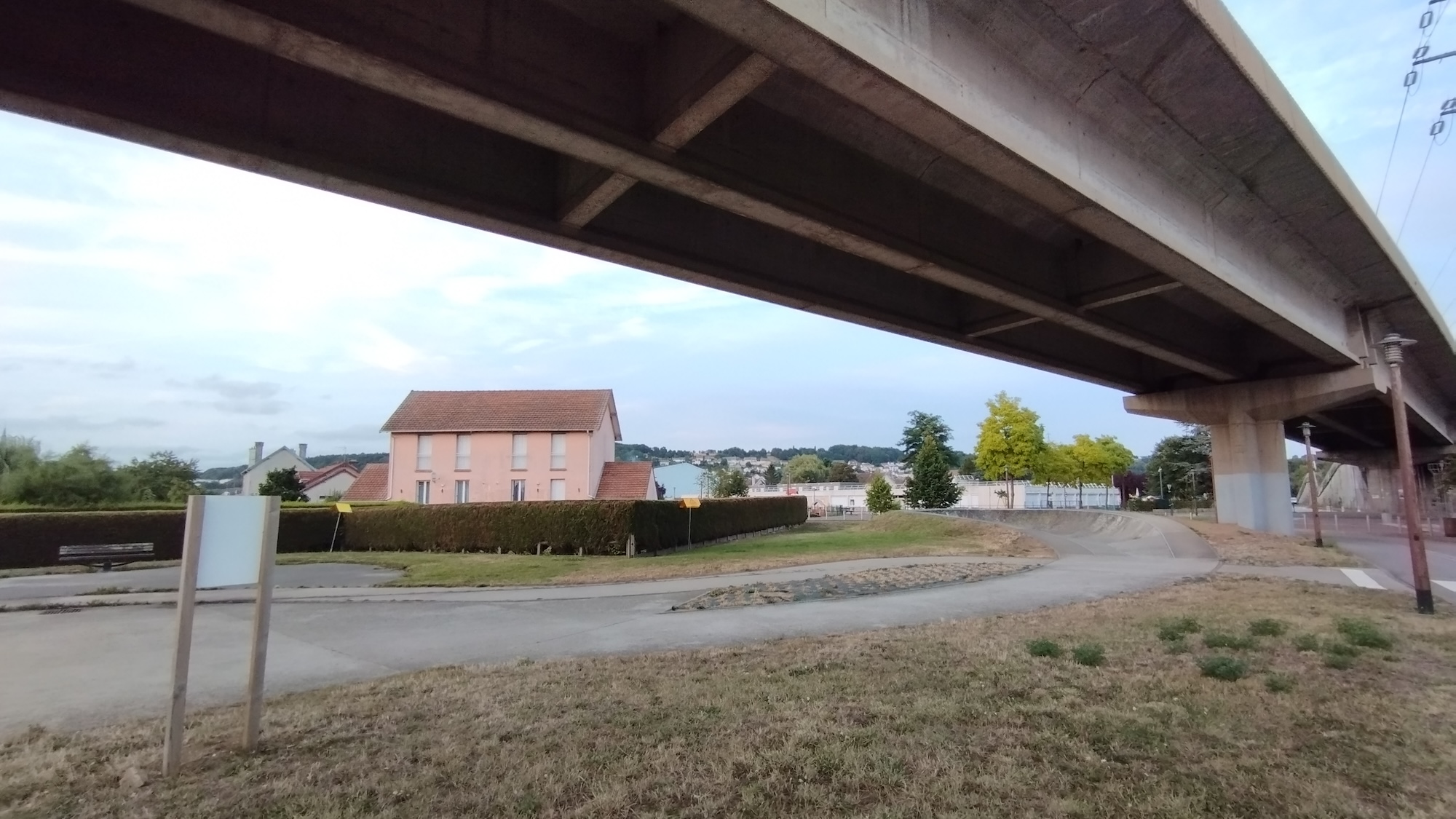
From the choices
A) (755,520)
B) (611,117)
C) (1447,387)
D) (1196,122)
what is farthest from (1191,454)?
(611,117)

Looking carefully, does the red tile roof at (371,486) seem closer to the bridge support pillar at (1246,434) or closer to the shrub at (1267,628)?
the bridge support pillar at (1246,434)

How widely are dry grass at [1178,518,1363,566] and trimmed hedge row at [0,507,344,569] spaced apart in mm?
27091

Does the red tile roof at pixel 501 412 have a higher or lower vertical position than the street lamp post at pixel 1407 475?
higher

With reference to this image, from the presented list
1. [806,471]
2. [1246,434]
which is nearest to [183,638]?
[1246,434]

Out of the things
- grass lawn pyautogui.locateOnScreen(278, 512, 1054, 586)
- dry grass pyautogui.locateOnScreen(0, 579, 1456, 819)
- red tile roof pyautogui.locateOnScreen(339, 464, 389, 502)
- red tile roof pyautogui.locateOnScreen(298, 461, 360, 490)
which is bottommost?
grass lawn pyautogui.locateOnScreen(278, 512, 1054, 586)

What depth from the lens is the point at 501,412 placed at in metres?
43.4

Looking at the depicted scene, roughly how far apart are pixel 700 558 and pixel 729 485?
50.4 metres

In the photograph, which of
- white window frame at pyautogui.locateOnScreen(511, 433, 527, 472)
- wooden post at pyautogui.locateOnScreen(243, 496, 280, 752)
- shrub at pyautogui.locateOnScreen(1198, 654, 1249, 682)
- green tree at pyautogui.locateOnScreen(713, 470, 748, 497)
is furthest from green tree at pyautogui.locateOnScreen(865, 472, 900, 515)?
wooden post at pyautogui.locateOnScreen(243, 496, 280, 752)

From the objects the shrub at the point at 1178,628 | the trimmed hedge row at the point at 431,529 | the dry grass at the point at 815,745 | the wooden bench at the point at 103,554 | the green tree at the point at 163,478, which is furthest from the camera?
the green tree at the point at 163,478

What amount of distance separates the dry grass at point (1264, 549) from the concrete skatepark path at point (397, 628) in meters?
2.58

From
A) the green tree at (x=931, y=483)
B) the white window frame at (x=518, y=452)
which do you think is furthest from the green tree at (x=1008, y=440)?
the white window frame at (x=518, y=452)

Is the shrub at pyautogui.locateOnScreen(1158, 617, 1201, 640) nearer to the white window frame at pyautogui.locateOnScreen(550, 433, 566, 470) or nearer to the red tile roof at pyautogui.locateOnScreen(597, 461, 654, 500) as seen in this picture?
the white window frame at pyautogui.locateOnScreen(550, 433, 566, 470)

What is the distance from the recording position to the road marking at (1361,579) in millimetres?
13234

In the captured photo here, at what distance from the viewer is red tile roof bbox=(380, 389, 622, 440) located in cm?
4241
